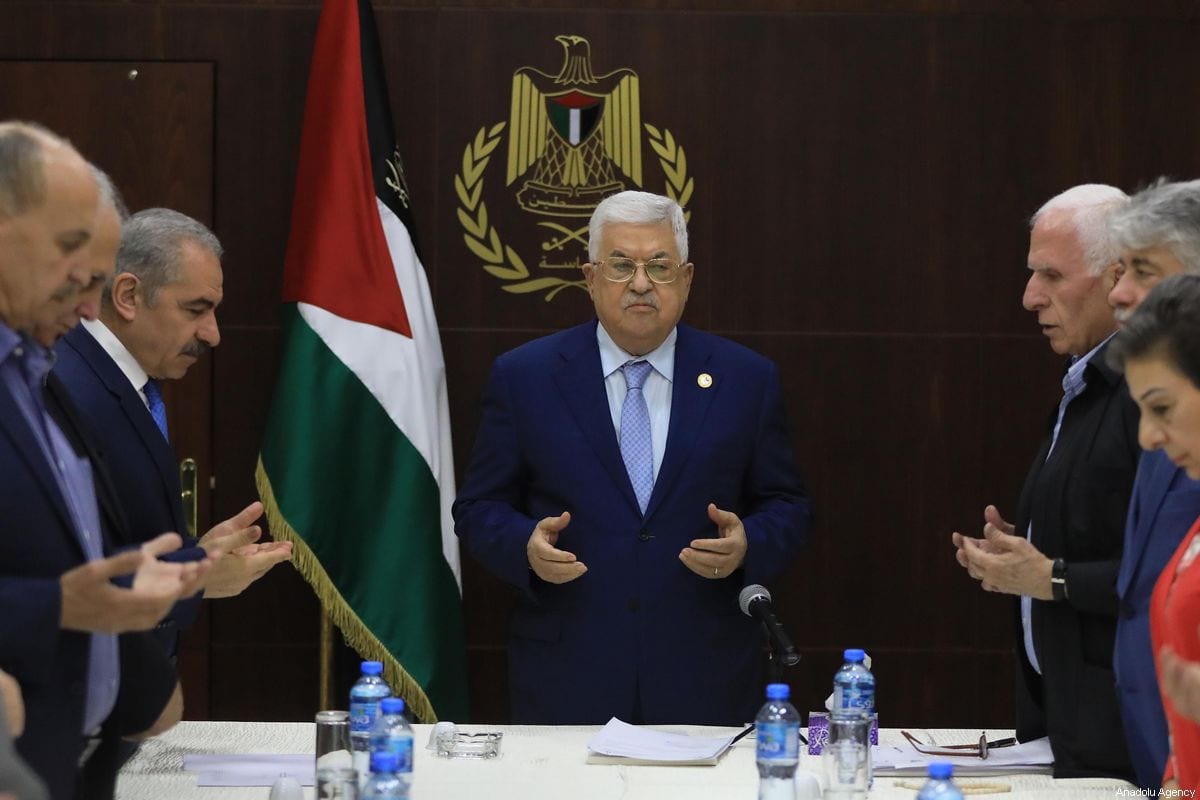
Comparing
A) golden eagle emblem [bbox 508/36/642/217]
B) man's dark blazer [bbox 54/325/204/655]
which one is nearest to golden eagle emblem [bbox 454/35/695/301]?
golden eagle emblem [bbox 508/36/642/217]

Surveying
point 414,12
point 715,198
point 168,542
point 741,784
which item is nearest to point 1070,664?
point 741,784

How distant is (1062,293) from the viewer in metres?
3.60

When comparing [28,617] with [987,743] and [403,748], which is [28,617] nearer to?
[403,748]

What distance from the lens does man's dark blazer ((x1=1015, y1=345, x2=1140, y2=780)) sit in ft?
10.4

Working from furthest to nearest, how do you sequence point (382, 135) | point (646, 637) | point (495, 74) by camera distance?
point (495, 74)
point (382, 135)
point (646, 637)

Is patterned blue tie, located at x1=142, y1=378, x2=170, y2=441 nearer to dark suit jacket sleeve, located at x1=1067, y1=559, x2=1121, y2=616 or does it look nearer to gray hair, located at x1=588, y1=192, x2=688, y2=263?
gray hair, located at x1=588, y1=192, x2=688, y2=263

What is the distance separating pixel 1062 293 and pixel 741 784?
4.63ft

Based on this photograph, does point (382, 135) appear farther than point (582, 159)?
No

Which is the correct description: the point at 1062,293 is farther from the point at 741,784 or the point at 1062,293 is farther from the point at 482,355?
the point at 482,355

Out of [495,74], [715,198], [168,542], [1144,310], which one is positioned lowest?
[168,542]

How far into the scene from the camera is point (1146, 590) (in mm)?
2949

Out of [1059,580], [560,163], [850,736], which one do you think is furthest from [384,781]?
[560,163]

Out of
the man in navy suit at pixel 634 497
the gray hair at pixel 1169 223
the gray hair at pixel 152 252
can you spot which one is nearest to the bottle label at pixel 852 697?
the man in navy suit at pixel 634 497

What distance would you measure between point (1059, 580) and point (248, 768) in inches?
66.9
